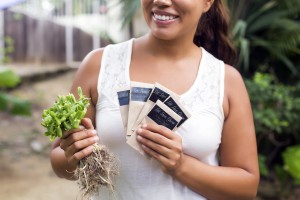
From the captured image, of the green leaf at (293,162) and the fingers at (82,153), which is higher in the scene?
the fingers at (82,153)

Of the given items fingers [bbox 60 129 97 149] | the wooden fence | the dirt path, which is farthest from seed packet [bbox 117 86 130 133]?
the wooden fence

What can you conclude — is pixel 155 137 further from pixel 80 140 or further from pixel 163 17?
pixel 163 17

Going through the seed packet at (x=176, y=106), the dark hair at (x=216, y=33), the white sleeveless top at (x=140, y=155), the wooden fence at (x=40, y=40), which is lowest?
the wooden fence at (x=40, y=40)

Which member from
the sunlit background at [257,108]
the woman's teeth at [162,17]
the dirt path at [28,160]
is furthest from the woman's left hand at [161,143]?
the dirt path at [28,160]

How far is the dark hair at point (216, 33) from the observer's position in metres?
1.85

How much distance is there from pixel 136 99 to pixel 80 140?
0.65ft

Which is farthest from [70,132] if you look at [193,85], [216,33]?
[216,33]

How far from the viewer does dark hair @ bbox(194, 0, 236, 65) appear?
6.08 ft

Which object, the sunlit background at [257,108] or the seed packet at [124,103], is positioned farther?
the sunlit background at [257,108]

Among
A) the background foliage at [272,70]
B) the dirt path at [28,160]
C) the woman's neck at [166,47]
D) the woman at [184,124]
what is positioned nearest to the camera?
the woman at [184,124]

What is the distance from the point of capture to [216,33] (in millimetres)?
1895

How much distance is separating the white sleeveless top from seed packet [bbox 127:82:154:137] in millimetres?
82

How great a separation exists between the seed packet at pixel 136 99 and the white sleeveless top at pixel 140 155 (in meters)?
0.08

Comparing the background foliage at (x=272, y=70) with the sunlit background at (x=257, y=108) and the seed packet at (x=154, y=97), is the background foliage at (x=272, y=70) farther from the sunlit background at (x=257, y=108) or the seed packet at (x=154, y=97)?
the seed packet at (x=154, y=97)
